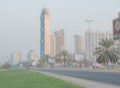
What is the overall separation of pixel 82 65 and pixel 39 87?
132 meters

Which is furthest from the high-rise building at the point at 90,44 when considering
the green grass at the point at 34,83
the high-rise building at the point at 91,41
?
the green grass at the point at 34,83

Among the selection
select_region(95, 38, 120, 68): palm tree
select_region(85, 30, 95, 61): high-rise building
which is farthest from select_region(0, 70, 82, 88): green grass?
select_region(85, 30, 95, 61): high-rise building

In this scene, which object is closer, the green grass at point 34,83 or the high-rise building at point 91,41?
the green grass at point 34,83

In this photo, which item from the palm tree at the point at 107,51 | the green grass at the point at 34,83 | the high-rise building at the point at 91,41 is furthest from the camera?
the high-rise building at the point at 91,41

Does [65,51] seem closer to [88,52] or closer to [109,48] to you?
[88,52]

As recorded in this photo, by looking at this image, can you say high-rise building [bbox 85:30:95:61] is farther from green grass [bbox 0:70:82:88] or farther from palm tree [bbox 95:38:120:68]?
green grass [bbox 0:70:82:88]

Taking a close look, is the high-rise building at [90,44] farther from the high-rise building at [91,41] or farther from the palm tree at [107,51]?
the palm tree at [107,51]

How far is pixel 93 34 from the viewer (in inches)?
7687

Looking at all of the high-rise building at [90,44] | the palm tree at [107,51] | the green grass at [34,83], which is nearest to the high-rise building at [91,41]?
the high-rise building at [90,44]

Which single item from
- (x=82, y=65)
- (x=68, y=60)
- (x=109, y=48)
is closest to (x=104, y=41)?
(x=109, y=48)

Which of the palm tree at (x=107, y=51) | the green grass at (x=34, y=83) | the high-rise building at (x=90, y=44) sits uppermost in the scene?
the high-rise building at (x=90, y=44)

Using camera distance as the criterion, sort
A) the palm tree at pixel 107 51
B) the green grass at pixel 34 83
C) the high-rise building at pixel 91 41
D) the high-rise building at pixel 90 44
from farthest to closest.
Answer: the high-rise building at pixel 90 44 → the high-rise building at pixel 91 41 → the palm tree at pixel 107 51 → the green grass at pixel 34 83

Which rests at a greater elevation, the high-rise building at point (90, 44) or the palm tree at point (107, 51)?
the high-rise building at point (90, 44)

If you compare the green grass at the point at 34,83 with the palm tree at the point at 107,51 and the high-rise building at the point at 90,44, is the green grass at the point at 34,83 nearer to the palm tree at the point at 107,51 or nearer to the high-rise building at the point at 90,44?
the palm tree at the point at 107,51
